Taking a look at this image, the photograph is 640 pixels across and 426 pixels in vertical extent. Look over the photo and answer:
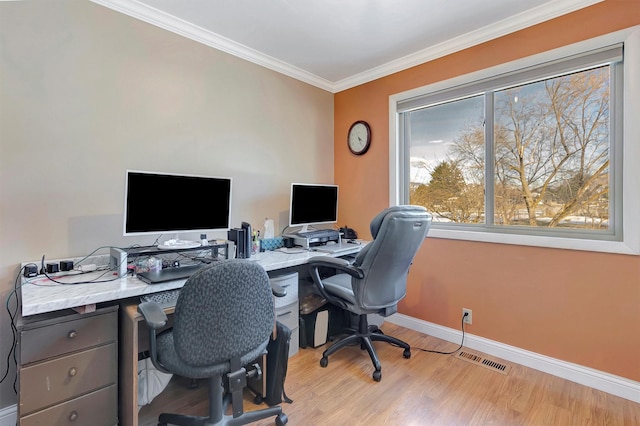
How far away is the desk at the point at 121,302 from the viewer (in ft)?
4.14

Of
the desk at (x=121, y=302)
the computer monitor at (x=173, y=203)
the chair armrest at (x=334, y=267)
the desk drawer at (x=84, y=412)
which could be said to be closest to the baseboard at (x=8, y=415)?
the desk drawer at (x=84, y=412)

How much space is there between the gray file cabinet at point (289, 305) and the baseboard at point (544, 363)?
1.15 metres

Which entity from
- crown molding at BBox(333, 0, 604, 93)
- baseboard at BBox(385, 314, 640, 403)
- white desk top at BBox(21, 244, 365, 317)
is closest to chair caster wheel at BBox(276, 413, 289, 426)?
white desk top at BBox(21, 244, 365, 317)

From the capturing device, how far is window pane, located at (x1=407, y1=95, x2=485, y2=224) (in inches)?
97.9

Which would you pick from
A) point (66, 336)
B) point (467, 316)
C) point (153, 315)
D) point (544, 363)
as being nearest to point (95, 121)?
point (66, 336)

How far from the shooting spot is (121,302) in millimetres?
1615

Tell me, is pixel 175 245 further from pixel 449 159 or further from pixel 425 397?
pixel 449 159

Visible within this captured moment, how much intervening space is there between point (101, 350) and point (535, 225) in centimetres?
279

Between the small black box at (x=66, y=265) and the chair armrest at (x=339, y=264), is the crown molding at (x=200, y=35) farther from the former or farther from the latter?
the chair armrest at (x=339, y=264)

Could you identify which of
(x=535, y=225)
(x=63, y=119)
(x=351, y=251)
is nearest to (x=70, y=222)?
(x=63, y=119)

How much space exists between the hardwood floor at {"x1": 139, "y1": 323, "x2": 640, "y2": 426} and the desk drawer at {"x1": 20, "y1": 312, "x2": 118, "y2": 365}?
581 millimetres

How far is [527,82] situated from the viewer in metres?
2.16

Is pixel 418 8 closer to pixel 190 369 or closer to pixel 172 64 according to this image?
pixel 172 64

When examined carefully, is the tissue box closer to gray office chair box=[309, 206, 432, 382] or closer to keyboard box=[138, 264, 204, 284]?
gray office chair box=[309, 206, 432, 382]
